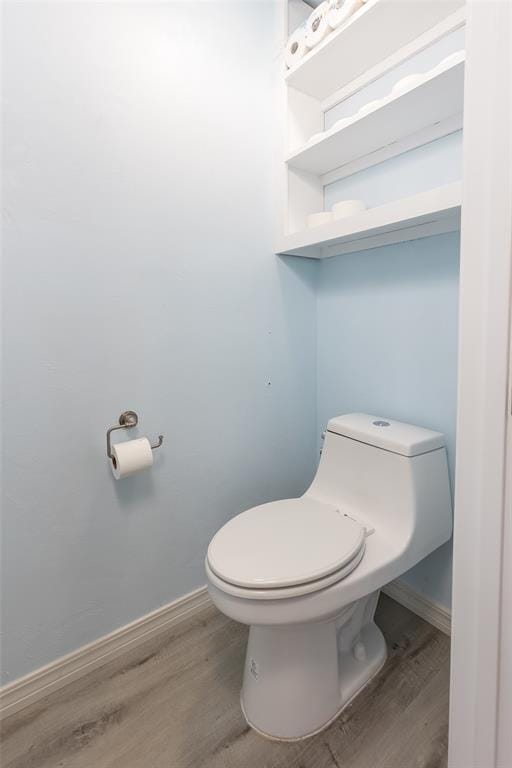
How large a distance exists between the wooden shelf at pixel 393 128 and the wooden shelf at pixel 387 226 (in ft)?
0.86

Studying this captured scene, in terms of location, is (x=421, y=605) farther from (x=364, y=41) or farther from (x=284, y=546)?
(x=364, y=41)

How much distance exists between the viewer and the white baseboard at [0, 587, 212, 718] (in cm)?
104

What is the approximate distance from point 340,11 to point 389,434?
1306 mm

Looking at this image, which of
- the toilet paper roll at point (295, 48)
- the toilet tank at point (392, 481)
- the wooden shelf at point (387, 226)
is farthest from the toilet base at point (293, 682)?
the toilet paper roll at point (295, 48)

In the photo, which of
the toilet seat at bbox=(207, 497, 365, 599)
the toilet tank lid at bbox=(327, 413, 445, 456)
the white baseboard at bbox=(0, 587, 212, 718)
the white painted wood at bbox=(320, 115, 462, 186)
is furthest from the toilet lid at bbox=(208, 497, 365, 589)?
the white painted wood at bbox=(320, 115, 462, 186)

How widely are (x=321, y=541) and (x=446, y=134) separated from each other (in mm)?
1244

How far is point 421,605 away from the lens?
4.38ft

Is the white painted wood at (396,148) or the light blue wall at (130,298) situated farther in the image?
the white painted wood at (396,148)

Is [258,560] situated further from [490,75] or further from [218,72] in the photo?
[218,72]

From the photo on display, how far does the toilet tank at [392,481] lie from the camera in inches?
43.4

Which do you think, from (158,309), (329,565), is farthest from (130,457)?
(329,565)

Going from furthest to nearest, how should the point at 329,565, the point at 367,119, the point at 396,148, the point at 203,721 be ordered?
the point at 396,148 < the point at 367,119 < the point at 203,721 < the point at 329,565

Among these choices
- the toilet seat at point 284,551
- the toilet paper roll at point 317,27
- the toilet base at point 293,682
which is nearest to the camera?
the toilet seat at point 284,551

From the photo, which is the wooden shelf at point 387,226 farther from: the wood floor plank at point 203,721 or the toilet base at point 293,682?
the wood floor plank at point 203,721
